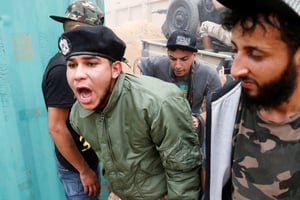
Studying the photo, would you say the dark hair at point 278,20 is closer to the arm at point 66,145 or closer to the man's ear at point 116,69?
the man's ear at point 116,69

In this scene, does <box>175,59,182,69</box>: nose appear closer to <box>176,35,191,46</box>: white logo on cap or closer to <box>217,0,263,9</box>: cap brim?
<box>176,35,191,46</box>: white logo on cap

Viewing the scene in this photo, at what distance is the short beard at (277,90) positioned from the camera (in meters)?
0.93

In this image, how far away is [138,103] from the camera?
53.2 inches

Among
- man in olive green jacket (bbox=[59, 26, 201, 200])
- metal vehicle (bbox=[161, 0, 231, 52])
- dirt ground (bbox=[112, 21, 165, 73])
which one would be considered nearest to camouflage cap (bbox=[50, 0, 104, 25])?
man in olive green jacket (bbox=[59, 26, 201, 200])

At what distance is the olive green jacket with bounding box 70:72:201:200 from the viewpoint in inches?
52.8

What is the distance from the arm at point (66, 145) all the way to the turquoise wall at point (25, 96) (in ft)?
1.77

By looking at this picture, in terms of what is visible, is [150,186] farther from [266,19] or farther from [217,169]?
[266,19]

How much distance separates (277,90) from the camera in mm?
960

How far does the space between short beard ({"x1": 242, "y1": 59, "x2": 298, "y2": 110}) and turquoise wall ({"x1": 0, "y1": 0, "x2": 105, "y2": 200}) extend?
1651mm

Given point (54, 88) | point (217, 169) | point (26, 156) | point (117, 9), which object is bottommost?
point (26, 156)

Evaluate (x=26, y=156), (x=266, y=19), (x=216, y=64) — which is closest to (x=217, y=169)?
(x=266, y=19)

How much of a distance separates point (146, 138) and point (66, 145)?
58 centimetres

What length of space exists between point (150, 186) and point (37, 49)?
53.0 inches

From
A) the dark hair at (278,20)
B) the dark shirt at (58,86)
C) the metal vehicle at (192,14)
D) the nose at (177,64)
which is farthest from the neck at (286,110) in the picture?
the metal vehicle at (192,14)
